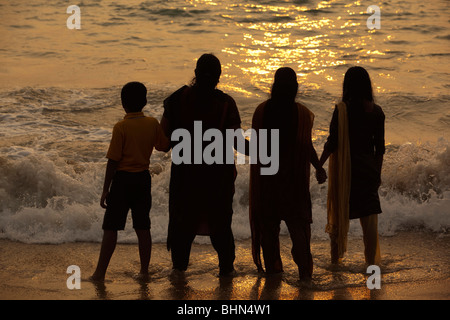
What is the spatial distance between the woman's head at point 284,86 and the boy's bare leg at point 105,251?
1521mm

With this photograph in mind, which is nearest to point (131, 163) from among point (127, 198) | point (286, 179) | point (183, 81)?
point (127, 198)

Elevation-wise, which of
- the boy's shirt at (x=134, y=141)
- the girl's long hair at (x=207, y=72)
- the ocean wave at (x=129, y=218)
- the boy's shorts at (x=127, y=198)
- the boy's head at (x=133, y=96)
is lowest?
the ocean wave at (x=129, y=218)

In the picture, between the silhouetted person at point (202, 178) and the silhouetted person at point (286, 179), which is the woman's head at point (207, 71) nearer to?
the silhouetted person at point (202, 178)

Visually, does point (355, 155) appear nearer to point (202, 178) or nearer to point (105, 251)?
point (202, 178)

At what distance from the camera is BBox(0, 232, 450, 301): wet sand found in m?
4.64

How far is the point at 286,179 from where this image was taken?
4.63m

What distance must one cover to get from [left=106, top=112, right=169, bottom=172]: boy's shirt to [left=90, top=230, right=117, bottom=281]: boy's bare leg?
1.61 ft

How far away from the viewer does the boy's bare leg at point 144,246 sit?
190 inches

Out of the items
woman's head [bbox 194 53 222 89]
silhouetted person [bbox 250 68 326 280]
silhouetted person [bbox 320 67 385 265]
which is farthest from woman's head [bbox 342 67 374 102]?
woman's head [bbox 194 53 222 89]

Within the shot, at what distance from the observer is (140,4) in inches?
694

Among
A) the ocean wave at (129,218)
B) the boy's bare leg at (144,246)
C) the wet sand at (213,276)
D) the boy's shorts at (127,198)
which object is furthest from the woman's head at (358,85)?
the ocean wave at (129,218)

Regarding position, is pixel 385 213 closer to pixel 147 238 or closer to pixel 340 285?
pixel 340 285

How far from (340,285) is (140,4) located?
14.1 m

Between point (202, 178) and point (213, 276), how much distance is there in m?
0.86
